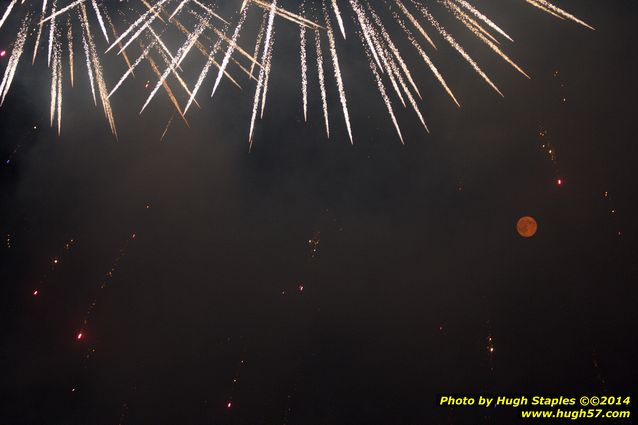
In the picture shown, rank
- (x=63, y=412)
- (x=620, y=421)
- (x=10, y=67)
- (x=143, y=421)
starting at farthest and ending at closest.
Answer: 1. (x=143, y=421)
2. (x=620, y=421)
3. (x=63, y=412)
4. (x=10, y=67)

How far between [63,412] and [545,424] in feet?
143

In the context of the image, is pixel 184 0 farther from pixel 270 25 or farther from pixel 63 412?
pixel 63 412

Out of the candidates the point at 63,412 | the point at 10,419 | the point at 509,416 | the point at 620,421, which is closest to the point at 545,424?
the point at 509,416

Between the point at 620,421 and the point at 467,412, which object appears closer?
the point at 620,421

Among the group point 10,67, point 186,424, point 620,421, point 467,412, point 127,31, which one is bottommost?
point 467,412

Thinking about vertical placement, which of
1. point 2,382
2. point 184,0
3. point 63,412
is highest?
point 184,0

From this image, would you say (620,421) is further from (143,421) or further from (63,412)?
(63,412)

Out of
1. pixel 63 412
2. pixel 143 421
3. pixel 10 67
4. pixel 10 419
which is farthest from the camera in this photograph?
pixel 143 421

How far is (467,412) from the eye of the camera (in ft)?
147

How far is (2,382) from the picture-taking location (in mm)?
30781

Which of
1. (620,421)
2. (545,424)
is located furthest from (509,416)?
(620,421)

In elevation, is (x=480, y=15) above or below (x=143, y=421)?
above

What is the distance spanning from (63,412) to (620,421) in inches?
1940

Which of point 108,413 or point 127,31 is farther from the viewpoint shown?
point 108,413
